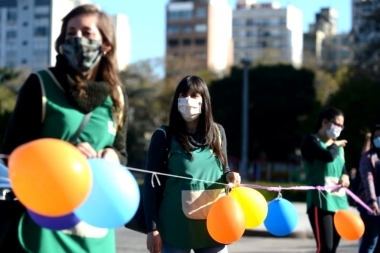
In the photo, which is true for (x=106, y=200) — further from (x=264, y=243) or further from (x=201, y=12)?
(x=201, y=12)

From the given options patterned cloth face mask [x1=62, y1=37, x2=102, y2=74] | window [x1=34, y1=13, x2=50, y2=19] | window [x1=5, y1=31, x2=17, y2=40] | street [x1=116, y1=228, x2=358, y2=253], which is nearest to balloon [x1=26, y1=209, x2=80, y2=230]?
patterned cloth face mask [x1=62, y1=37, x2=102, y2=74]

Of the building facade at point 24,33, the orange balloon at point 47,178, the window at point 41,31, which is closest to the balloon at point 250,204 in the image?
the orange balloon at point 47,178

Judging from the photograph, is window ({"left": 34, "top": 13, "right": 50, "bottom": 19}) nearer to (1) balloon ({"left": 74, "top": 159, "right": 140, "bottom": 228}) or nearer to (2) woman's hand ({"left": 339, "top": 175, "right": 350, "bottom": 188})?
(2) woman's hand ({"left": 339, "top": 175, "right": 350, "bottom": 188})

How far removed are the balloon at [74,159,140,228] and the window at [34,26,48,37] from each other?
384 feet

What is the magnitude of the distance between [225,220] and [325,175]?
2830 mm

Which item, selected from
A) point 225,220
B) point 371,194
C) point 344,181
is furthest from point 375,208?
point 225,220

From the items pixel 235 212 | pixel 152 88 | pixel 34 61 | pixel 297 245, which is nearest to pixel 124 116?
pixel 235 212

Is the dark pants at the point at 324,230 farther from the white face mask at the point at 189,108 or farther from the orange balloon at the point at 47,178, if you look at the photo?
the orange balloon at the point at 47,178

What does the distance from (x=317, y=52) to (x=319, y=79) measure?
82.3 meters

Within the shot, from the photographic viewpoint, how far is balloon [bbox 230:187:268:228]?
5.64 metres

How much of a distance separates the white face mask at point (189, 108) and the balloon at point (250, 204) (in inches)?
26.4

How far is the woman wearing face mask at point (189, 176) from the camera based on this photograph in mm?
5074

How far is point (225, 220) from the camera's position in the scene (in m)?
4.95

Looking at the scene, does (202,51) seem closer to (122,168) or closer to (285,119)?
(285,119)
